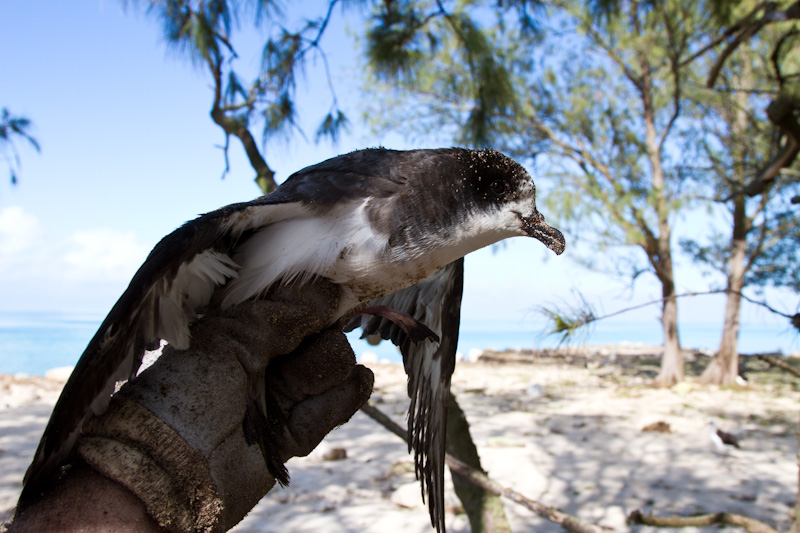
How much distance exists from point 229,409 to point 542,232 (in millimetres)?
1129

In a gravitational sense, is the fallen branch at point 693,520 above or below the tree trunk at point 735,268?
below

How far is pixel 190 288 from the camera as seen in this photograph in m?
1.85

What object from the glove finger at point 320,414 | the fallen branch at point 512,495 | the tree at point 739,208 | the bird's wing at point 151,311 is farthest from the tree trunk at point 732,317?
the bird's wing at point 151,311

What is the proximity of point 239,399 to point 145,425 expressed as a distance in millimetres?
281

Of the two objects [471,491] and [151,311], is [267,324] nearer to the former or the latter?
[151,311]

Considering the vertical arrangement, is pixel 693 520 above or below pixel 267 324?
below

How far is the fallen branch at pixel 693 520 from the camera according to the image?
4066 mm

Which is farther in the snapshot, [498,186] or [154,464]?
[498,186]

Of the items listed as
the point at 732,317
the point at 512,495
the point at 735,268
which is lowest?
the point at 512,495

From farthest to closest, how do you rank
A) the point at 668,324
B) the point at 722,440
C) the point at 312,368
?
the point at 668,324, the point at 722,440, the point at 312,368

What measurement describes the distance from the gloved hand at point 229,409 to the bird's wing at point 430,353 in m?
0.62

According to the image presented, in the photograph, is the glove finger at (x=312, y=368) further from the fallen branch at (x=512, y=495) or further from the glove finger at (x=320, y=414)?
the fallen branch at (x=512, y=495)

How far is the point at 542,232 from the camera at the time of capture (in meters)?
2.03

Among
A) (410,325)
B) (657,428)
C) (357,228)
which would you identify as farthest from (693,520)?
(357,228)
